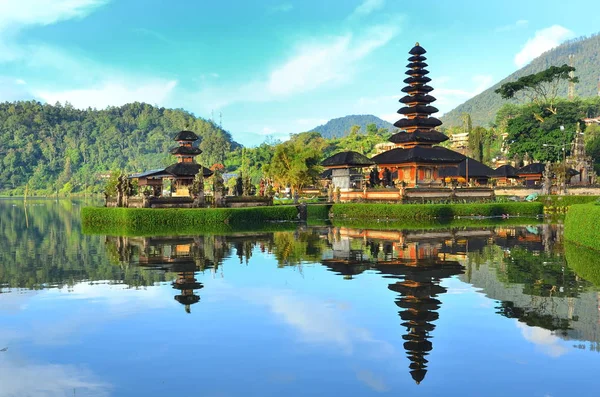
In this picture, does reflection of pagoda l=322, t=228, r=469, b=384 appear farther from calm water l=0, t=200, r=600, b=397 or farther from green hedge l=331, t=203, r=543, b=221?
green hedge l=331, t=203, r=543, b=221

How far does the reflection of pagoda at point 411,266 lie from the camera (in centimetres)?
1270

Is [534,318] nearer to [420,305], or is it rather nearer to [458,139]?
[420,305]

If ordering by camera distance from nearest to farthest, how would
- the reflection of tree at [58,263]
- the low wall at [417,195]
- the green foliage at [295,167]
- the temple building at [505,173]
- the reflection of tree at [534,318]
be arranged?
the reflection of tree at [534,318], the reflection of tree at [58,263], the low wall at [417,195], the temple building at [505,173], the green foliage at [295,167]

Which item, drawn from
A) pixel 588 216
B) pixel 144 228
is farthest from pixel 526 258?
pixel 144 228

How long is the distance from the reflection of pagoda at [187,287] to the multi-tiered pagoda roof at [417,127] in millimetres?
47141

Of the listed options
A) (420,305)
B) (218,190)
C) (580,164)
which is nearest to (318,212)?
(218,190)

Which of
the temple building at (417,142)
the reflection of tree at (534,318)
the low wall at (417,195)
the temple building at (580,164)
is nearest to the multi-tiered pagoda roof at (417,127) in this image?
the temple building at (417,142)

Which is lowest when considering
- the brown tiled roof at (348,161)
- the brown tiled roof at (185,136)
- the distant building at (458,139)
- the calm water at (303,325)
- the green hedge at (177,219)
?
the calm water at (303,325)

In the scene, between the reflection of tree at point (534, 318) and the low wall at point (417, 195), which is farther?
the low wall at point (417, 195)

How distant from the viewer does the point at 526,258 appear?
25062 mm

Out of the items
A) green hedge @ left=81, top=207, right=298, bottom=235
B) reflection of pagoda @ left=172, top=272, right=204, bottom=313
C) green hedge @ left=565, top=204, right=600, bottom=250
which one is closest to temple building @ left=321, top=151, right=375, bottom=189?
green hedge @ left=81, top=207, right=298, bottom=235

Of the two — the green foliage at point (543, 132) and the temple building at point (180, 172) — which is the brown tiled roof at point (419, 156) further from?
the green foliage at point (543, 132)

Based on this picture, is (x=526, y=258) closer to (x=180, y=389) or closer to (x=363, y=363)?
(x=363, y=363)

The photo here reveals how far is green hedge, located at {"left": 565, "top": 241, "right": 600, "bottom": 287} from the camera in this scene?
1998 cm
